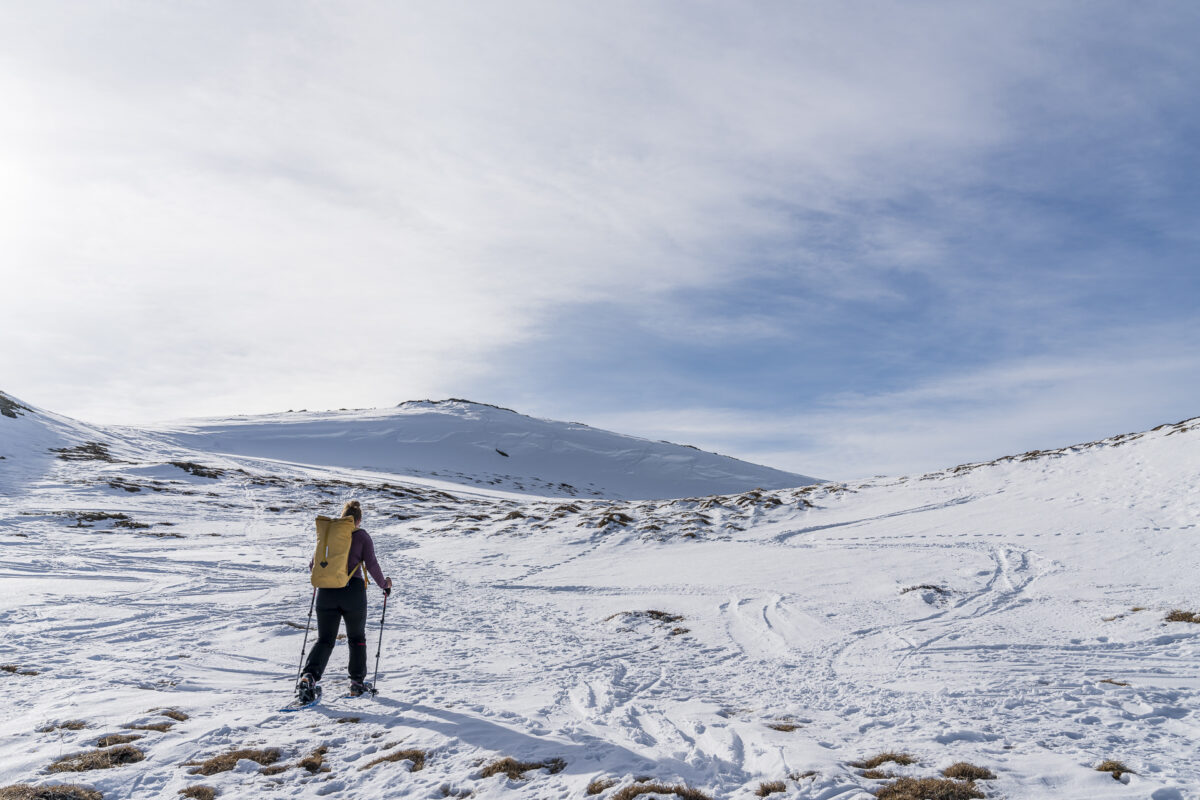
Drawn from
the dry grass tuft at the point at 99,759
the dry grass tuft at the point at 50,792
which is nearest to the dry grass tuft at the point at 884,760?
the dry grass tuft at the point at 50,792

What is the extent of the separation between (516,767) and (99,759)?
3.77 m

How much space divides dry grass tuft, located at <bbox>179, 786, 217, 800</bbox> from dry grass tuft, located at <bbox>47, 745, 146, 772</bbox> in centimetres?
91

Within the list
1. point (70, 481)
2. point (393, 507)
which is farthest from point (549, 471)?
point (70, 481)

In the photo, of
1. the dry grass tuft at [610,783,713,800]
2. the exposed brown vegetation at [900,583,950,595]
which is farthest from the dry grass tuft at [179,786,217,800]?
the exposed brown vegetation at [900,583,950,595]

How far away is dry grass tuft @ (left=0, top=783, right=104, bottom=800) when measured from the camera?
4805mm

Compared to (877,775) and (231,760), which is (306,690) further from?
(877,775)

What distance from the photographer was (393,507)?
111 ft

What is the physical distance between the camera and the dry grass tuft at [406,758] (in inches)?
228

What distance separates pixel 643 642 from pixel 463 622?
383 centimetres

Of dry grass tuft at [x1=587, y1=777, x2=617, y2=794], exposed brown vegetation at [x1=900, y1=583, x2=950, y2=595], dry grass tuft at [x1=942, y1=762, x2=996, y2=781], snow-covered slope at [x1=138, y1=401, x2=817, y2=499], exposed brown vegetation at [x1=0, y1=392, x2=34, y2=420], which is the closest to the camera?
dry grass tuft at [x1=942, y1=762, x2=996, y2=781]

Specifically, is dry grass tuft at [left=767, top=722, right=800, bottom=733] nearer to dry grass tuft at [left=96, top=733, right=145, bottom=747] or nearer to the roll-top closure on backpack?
the roll-top closure on backpack

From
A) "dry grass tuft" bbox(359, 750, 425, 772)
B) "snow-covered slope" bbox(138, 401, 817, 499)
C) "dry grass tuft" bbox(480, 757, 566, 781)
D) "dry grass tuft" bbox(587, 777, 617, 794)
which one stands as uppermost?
"snow-covered slope" bbox(138, 401, 817, 499)

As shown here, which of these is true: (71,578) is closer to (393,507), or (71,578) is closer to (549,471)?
(393,507)

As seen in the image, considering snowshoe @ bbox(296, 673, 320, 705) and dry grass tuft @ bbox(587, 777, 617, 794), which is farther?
snowshoe @ bbox(296, 673, 320, 705)
